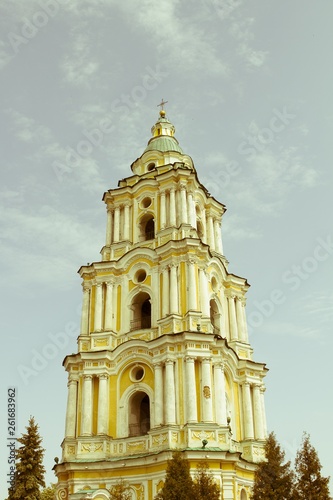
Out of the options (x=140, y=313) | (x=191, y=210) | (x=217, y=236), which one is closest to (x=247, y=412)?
(x=140, y=313)

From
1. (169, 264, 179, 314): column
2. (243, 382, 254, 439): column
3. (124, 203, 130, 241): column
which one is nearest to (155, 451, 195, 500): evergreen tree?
(169, 264, 179, 314): column

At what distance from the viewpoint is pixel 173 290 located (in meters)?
30.3

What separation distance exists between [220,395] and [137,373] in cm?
443

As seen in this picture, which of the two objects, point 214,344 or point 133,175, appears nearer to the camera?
point 214,344

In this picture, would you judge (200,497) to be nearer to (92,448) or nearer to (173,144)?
(92,448)

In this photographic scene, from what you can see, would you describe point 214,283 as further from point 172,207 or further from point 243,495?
point 243,495

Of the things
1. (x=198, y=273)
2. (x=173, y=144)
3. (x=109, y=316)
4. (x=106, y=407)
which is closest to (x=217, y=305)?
(x=198, y=273)

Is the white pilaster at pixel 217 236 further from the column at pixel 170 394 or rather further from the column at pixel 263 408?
the column at pixel 170 394

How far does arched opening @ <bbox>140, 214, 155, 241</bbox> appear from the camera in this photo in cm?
3506

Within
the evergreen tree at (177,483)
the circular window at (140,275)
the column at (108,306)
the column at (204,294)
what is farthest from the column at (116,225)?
the evergreen tree at (177,483)

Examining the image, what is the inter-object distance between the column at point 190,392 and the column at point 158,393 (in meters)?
1.31

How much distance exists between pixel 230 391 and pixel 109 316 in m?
7.44

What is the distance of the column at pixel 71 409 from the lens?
2931cm

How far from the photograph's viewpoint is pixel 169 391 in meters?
Result: 27.2
